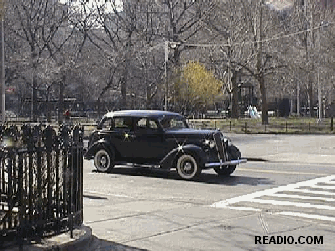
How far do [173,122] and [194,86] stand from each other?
1546 inches

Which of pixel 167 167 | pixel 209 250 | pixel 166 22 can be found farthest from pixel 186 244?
pixel 166 22

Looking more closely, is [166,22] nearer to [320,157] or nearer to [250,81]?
[250,81]

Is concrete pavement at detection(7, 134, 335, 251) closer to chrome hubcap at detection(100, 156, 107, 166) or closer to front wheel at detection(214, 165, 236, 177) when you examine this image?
front wheel at detection(214, 165, 236, 177)

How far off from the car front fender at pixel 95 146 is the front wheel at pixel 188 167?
2.80 m

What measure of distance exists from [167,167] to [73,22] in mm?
46872

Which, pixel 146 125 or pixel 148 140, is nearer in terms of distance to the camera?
pixel 148 140

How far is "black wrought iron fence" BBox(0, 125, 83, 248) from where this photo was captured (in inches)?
279

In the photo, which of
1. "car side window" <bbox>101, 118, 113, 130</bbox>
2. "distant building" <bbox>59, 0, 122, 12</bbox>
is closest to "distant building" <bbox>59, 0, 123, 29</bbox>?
"distant building" <bbox>59, 0, 122, 12</bbox>

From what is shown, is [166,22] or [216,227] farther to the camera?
[166,22]

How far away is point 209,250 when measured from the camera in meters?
7.98

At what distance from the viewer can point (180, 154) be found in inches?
648

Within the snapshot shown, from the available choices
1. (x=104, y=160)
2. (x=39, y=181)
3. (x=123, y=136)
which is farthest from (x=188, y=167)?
(x=39, y=181)

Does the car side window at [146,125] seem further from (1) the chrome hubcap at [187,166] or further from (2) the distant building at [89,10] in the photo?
(2) the distant building at [89,10]

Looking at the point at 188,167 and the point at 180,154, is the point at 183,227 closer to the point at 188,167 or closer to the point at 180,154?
the point at 188,167
